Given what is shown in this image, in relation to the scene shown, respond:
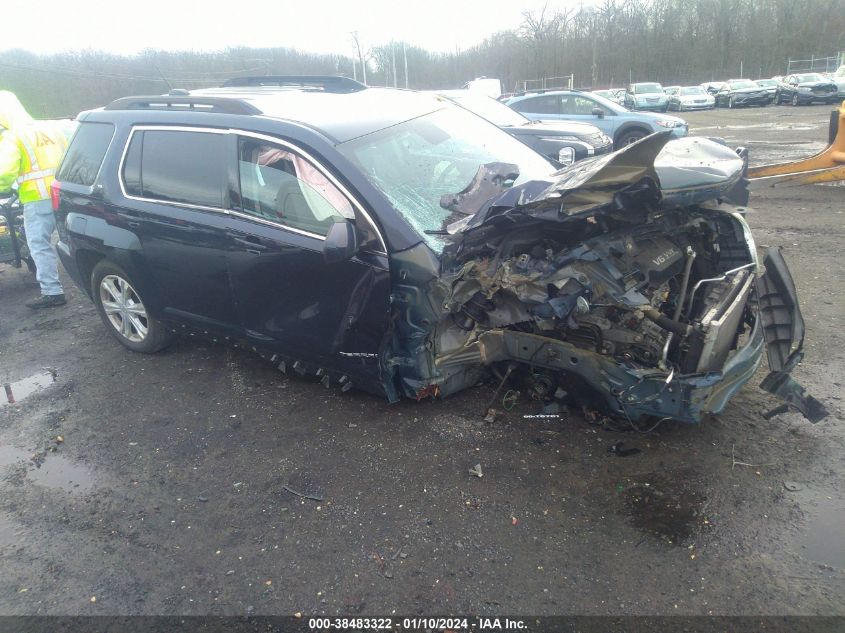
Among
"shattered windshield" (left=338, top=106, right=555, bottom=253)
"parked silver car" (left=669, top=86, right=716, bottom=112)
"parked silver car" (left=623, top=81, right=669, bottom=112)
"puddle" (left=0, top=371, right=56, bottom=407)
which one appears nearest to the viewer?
"shattered windshield" (left=338, top=106, right=555, bottom=253)

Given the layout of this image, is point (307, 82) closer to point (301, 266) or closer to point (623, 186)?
point (301, 266)

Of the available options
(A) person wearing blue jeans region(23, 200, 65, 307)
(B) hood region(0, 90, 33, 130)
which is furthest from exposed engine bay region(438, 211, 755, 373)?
(B) hood region(0, 90, 33, 130)

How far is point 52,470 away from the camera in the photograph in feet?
11.5

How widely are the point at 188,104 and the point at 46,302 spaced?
3450mm

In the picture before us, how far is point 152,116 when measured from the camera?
4230 mm

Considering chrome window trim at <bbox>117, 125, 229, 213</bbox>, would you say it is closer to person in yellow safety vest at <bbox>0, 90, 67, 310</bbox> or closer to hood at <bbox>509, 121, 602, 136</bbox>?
person in yellow safety vest at <bbox>0, 90, 67, 310</bbox>

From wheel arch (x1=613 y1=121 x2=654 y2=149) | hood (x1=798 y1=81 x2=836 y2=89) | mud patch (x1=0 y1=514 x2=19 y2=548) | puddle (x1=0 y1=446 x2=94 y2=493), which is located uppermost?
hood (x1=798 y1=81 x2=836 y2=89)

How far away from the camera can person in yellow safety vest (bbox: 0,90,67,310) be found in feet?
19.2

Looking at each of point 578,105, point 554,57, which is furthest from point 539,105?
point 554,57

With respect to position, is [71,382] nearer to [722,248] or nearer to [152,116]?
[152,116]

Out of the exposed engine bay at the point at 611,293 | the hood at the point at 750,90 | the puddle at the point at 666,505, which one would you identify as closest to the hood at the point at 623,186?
the exposed engine bay at the point at 611,293

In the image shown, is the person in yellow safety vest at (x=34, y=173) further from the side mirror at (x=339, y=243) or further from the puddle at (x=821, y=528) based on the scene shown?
the puddle at (x=821, y=528)

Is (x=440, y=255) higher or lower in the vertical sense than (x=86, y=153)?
lower

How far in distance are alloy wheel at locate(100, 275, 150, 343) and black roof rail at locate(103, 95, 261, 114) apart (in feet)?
4.43
